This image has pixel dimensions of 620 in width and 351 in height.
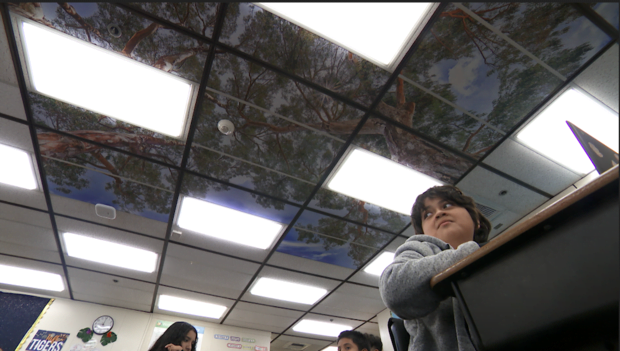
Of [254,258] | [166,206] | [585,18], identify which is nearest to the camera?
Answer: [585,18]

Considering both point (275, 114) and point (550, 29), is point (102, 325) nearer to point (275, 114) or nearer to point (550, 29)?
point (275, 114)

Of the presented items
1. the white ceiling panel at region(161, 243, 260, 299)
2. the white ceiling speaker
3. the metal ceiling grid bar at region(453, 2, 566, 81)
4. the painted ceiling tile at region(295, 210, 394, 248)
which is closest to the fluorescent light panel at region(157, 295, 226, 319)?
the white ceiling panel at region(161, 243, 260, 299)

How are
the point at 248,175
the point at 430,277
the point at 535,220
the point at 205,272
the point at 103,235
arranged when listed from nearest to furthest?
the point at 535,220, the point at 430,277, the point at 248,175, the point at 103,235, the point at 205,272

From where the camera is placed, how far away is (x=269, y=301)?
473 cm

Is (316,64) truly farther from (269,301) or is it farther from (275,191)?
(269,301)

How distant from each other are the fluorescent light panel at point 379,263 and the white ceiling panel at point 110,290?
319cm

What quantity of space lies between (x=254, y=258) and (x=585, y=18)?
3.68 m

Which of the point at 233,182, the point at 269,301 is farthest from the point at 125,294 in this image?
the point at 233,182

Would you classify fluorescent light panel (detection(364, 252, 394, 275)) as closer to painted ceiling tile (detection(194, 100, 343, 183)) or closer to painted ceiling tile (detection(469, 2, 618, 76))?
painted ceiling tile (detection(194, 100, 343, 183))

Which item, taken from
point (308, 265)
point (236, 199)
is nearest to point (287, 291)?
point (308, 265)

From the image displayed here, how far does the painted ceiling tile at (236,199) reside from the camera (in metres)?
2.85

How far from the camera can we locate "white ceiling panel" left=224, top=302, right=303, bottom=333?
4963mm

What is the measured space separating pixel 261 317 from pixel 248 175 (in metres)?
3.53

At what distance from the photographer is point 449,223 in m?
1.17
